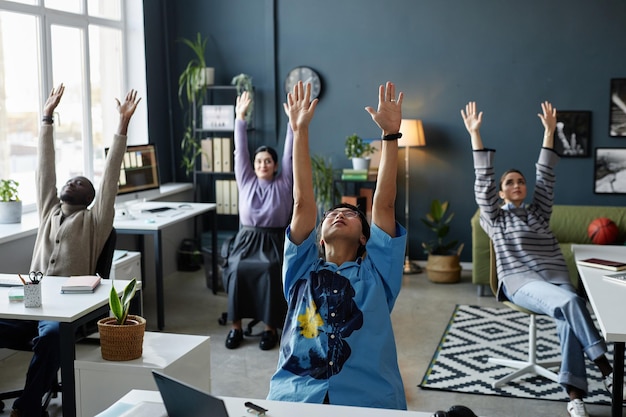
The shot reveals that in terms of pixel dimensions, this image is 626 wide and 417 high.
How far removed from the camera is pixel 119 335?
129 inches

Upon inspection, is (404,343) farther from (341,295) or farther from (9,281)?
(341,295)

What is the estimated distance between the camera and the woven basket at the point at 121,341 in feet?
10.8

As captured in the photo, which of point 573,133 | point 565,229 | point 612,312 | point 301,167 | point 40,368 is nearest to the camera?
point 301,167

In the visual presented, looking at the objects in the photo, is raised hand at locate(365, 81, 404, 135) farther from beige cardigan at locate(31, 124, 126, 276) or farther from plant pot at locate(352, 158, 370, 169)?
plant pot at locate(352, 158, 370, 169)

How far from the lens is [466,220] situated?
7258 mm

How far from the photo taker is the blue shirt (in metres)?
2.56

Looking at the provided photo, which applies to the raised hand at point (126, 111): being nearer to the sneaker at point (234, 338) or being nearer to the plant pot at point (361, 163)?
the sneaker at point (234, 338)

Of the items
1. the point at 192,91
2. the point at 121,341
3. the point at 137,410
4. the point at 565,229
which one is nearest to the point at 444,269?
the point at 565,229

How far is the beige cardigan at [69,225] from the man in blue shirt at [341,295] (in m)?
1.74

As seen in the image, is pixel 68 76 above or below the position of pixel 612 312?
above

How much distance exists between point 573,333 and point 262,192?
85.4 inches

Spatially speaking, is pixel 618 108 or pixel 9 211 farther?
pixel 618 108

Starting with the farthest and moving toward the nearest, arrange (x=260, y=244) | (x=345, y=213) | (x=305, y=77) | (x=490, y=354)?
(x=305, y=77), (x=260, y=244), (x=490, y=354), (x=345, y=213)

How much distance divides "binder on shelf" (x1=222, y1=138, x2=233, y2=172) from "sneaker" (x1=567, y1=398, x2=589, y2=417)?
419cm
